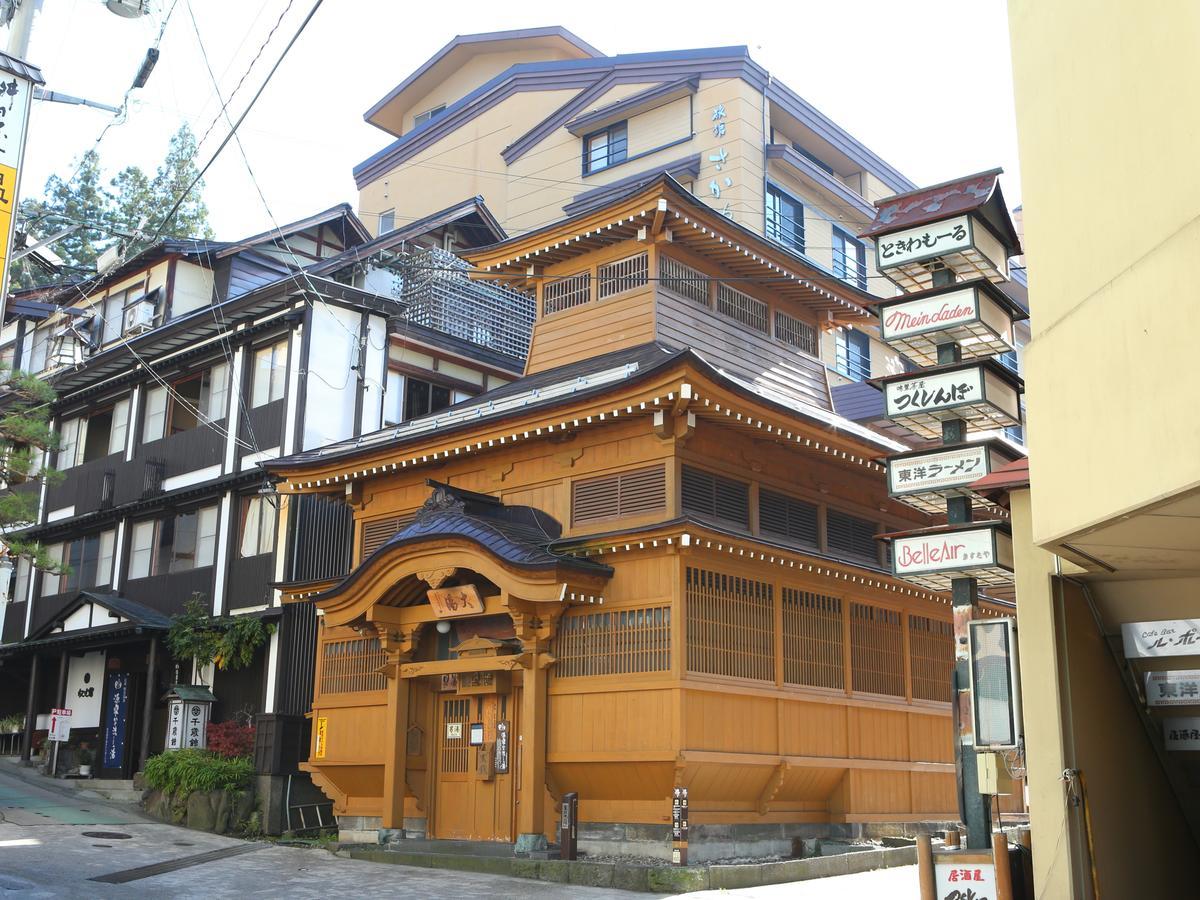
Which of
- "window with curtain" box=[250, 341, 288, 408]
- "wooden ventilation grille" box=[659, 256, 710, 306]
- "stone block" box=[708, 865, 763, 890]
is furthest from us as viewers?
"window with curtain" box=[250, 341, 288, 408]

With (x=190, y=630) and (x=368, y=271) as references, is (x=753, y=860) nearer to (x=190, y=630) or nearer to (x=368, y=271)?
(x=190, y=630)

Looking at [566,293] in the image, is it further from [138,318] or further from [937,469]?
[138,318]

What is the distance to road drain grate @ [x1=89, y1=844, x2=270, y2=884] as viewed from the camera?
53.1 feet

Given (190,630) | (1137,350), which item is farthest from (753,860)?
(190,630)

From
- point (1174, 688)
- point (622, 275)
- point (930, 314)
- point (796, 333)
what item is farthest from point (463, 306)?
point (1174, 688)

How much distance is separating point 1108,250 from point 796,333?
14.5 meters

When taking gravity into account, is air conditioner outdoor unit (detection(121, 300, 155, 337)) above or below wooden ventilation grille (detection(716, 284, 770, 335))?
above

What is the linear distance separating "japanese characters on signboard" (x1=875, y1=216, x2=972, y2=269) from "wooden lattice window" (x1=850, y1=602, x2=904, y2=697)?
8.96 metres

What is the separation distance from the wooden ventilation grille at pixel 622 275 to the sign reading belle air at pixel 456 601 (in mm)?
6102

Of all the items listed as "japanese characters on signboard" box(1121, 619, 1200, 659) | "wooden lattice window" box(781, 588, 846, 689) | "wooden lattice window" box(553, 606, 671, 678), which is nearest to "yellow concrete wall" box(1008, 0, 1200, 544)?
"japanese characters on signboard" box(1121, 619, 1200, 659)

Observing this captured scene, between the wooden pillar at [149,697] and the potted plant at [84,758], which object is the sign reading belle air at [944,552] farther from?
the potted plant at [84,758]

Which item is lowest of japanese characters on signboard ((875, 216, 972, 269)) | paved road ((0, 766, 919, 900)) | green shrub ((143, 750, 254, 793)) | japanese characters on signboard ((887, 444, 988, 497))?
paved road ((0, 766, 919, 900))

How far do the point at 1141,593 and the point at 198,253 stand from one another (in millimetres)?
26440

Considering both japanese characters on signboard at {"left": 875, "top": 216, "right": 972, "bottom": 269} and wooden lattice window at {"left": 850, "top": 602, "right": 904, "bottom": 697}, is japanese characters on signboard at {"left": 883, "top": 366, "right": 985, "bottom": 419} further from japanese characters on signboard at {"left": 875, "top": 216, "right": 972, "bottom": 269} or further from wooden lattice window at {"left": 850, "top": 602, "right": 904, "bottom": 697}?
wooden lattice window at {"left": 850, "top": 602, "right": 904, "bottom": 697}
